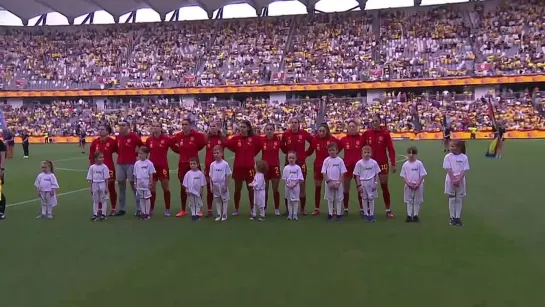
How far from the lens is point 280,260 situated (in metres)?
6.91

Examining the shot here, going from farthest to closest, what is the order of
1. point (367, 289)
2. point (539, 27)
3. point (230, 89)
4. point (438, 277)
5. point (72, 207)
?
point (230, 89), point (539, 27), point (72, 207), point (438, 277), point (367, 289)

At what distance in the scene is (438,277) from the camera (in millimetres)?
6031

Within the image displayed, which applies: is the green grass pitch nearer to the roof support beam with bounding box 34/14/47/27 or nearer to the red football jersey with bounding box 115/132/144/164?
the red football jersey with bounding box 115/132/144/164

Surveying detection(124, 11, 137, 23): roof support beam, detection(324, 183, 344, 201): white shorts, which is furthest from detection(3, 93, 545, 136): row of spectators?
detection(324, 183, 344, 201): white shorts

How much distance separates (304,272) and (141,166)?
517cm

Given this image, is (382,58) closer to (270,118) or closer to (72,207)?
(270,118)

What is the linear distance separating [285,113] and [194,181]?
36172 mm

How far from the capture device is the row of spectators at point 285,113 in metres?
40.2

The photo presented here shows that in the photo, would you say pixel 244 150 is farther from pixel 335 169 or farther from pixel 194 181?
pixel 335 169

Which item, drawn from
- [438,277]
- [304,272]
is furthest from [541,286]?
[304,272]

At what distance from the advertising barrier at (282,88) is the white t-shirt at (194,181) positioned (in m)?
36.6

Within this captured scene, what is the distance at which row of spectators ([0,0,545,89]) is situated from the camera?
45062 millimetres

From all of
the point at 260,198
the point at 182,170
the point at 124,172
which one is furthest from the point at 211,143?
the point at 124,172

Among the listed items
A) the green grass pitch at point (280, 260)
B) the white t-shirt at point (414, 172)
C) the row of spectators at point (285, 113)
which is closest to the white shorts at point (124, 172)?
the green grass pitch at point (280, 260)
